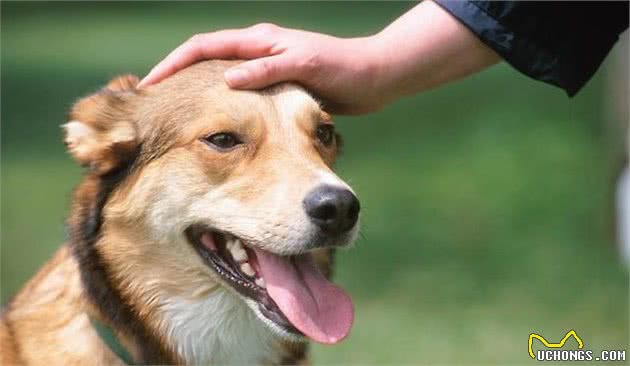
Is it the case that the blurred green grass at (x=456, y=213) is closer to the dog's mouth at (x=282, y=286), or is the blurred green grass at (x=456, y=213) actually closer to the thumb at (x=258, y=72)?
the dog's mouth at (x=282, y=286)

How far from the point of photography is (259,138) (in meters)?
4.15

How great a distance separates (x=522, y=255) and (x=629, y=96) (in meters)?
1.78

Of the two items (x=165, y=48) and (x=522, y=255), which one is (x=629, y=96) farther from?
(x=165, y=48)

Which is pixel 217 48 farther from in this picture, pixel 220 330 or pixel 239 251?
pixel 220 330

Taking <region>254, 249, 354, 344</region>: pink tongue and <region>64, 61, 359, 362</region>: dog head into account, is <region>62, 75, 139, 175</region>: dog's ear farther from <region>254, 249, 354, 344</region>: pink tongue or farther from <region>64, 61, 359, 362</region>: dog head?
<region>254, 249, 354, 344</region>: pink tongue

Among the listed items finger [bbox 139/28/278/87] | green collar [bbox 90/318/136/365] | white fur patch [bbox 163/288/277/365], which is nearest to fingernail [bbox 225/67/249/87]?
finger [bbox 139/28/278/87]

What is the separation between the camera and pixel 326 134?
434cm

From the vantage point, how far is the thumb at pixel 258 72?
414 cm

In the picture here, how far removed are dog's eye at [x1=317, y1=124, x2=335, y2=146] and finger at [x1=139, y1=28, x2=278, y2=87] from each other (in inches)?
11.7

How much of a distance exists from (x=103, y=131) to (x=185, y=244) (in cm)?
46

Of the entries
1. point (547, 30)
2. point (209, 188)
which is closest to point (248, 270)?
point (209, 188)

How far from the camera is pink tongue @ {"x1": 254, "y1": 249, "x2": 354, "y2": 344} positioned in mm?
3996
